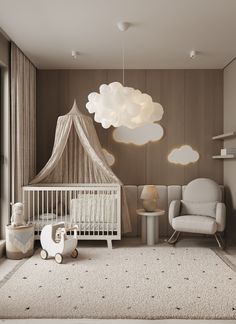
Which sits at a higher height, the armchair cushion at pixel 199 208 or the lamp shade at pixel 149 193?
the lamp shade at pixel 149 193

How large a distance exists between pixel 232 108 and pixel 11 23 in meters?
3.11

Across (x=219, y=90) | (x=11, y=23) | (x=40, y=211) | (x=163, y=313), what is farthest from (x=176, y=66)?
(x=163, y=313)

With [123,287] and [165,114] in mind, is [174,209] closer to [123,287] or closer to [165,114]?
[165,114]

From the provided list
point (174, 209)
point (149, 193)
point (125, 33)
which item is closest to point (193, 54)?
point (125, 33)

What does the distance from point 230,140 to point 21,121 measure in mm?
2932

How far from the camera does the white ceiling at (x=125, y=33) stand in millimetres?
3160

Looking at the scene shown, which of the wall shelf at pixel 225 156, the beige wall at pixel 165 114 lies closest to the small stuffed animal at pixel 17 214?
the beige wall at pixel 165 114

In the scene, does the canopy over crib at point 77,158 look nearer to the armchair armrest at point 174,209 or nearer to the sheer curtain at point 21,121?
the sheer curtain at point 21,121

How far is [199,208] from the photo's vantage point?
16.1 ft

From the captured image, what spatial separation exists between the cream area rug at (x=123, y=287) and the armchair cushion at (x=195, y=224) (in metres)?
0.30

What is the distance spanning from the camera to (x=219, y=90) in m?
5.38

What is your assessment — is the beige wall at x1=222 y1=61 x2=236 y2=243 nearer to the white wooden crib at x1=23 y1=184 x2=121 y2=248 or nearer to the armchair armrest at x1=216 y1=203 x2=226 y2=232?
the armchair armrest at x1=216 y1=203 x2=226 y2=232

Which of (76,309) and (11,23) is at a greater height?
(11,23)

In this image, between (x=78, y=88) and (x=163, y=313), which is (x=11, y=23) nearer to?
(x=78, y=88)
